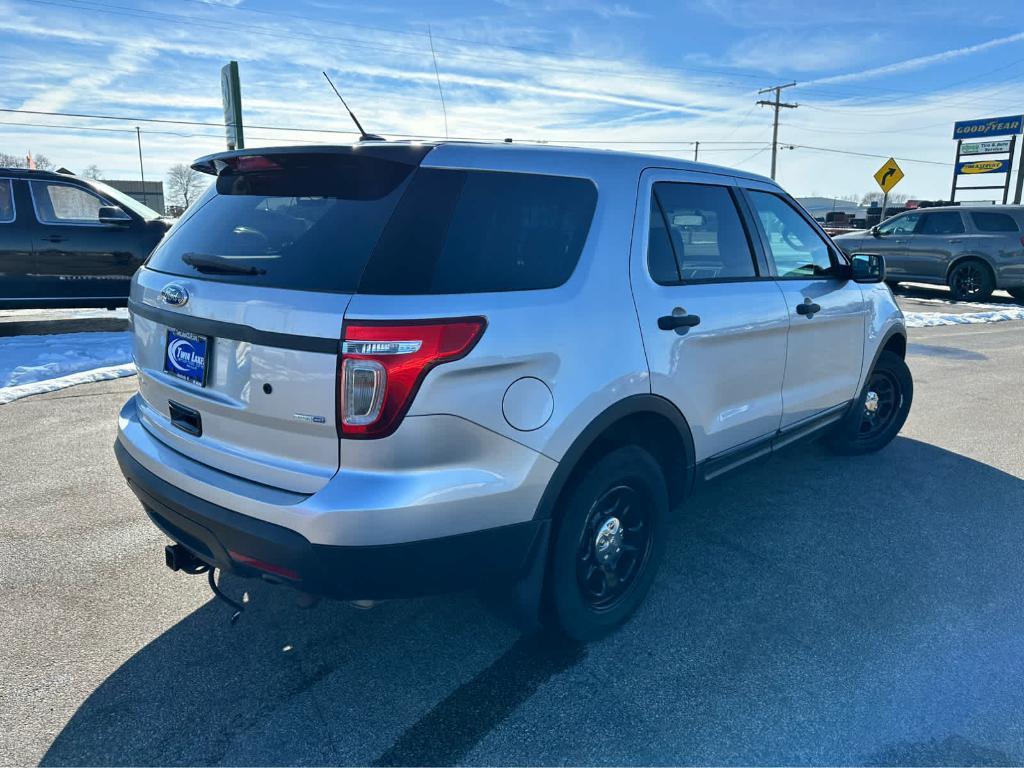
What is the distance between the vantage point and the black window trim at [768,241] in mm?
3680

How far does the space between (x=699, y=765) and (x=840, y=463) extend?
3258 millimetres

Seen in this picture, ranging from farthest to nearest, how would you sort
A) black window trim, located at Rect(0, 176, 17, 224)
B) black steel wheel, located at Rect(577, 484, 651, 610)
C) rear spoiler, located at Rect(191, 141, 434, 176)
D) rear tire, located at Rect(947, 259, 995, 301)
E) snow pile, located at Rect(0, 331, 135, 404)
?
1. rear tire, located at Rect(947, 259, 995, 301)
2. black window trim, located at Rect(0, 176, 17, 224)
3. snow pile, located at Rect(0, 331, 135, 404)
4. black steel wheel, located at Rect(577, 484, 651, 610)
5. rear spoiler, located at Rect(191, 141, 434, 176)

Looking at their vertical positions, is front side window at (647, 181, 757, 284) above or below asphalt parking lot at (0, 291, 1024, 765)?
above

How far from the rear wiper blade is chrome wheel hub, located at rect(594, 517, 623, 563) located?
156cm

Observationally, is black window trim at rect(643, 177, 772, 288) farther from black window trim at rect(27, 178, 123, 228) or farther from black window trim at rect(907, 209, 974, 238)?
black window trim at rect(907, 209, 974, 238)

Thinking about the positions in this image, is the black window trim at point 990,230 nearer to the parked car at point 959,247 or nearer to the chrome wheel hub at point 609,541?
the parked car at point 959,247

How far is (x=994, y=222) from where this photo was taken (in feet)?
47.3

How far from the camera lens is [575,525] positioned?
101 inches

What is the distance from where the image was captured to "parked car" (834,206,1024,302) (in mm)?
14250

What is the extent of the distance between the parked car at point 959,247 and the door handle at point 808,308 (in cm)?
1282

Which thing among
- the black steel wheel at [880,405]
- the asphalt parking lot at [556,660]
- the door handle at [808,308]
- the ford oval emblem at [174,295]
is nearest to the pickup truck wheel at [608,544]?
the asphalt parking lot at [556,660]

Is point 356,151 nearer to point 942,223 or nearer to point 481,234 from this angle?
point 481,234

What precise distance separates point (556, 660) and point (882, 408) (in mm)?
3641

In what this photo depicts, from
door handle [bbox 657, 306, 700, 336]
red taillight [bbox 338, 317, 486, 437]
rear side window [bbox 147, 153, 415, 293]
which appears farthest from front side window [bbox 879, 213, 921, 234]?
red taillight [bbox 338, 317, 486, 437]
